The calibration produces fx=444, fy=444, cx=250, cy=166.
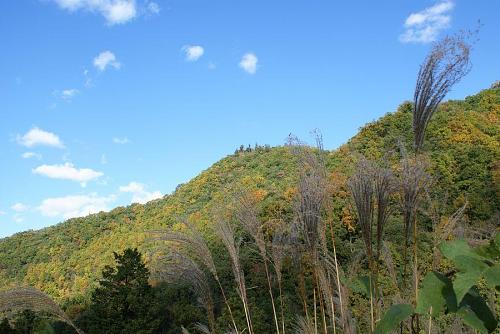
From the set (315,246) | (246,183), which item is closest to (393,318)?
(315,246)

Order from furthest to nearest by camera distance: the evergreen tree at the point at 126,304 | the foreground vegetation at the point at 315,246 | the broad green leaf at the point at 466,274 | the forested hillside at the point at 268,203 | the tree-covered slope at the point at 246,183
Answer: the tree-covered slope at the point at 246,183
the evergreen tree at the point at 126,304
the forested hillside at the point at 268,203
the foreground vegetation at the point at 315,246
the broad green leaf at the point at 466,274

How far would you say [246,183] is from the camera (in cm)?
1148

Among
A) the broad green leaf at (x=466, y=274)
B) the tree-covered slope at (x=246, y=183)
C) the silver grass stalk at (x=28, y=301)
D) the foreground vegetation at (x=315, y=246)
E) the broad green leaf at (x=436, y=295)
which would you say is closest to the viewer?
the broad green leaf at (x=466, y=274)

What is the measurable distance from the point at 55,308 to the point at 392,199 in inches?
90.9

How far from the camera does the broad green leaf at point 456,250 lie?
107cm

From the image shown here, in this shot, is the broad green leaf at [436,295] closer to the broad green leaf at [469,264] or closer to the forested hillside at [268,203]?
the broad green leaf at [469,264]

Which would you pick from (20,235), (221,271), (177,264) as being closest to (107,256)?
(221,271)

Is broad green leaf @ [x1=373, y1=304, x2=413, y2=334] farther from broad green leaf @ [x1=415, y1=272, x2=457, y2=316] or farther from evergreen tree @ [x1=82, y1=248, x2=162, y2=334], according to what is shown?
evergreen tree @ [x1=82, y1=248, x2=162, y2=334]

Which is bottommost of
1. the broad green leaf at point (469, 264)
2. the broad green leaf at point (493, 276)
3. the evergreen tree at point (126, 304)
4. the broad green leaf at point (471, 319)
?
the evergreen tree at point (126, 304)

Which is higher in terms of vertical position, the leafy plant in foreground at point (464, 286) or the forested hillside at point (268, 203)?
the forested hillside at point (268, 203)

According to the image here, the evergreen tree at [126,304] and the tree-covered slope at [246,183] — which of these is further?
the tree-covered slope at [246,183]

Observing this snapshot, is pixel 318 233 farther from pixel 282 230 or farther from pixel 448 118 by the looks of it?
pixel 448 118

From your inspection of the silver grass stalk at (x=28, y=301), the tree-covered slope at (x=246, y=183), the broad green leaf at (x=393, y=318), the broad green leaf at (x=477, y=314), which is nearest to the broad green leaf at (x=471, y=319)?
the broad green leaf at (x=477, y=314)

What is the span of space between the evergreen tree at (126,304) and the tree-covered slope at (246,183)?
3712mm
